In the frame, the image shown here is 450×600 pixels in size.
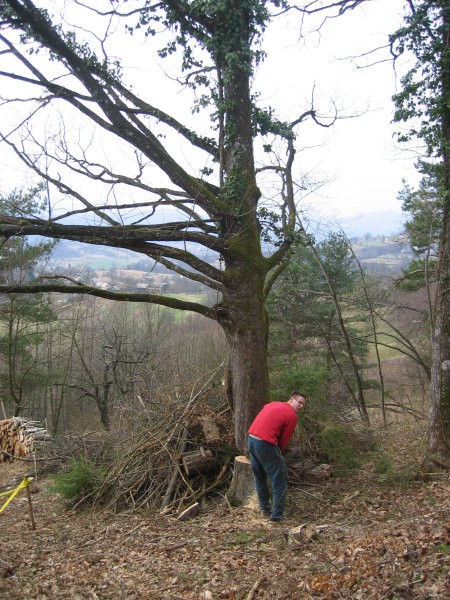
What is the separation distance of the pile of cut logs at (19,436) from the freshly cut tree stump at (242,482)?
6.68 m

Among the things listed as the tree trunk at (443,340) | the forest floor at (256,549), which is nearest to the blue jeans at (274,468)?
the forest floor at (256,549)

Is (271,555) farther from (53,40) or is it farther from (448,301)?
(53,40)

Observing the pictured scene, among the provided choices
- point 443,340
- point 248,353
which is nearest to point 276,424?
point 248,353

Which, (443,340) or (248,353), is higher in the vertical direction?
(443,340)

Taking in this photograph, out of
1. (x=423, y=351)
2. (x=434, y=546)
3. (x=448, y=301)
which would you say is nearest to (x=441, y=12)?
(x=448, y=301)

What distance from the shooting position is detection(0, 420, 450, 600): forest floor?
4.26 metres

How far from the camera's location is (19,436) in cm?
1313

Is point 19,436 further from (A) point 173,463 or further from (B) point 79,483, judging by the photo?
Result: (A) point 173,463

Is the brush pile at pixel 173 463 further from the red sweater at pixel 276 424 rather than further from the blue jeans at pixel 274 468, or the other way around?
the red sweater at pixel 276 424

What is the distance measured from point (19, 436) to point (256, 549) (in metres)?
9.54

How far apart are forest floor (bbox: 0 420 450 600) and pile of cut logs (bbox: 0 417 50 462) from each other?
435 cm

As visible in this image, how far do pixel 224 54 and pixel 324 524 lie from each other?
705 centimetres

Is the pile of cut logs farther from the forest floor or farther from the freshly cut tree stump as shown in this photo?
the freshly cut tree stump

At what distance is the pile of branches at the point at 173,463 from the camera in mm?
7930
